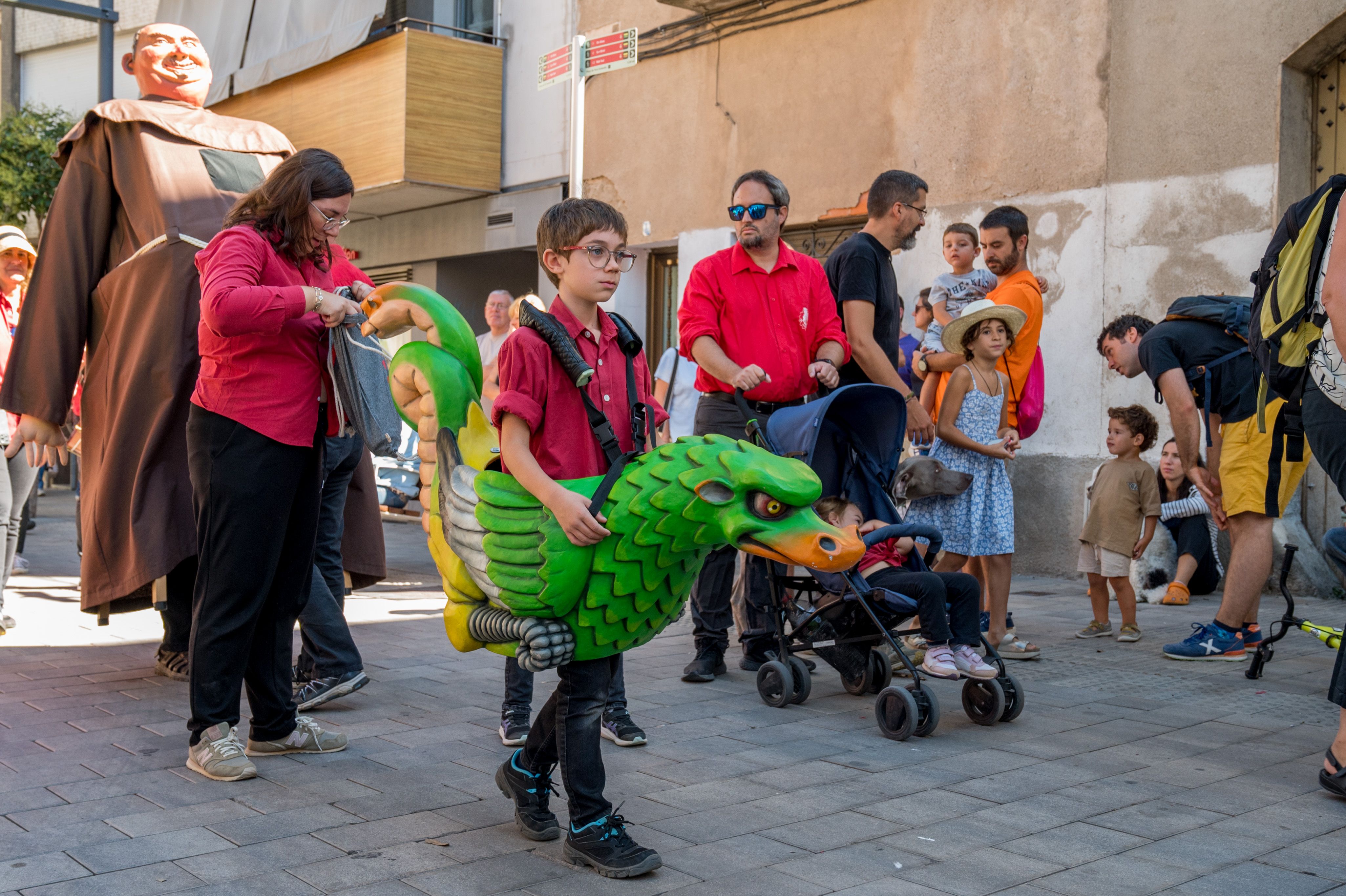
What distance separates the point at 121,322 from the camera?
491 centimetres

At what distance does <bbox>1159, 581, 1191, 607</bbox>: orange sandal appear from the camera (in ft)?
26.2

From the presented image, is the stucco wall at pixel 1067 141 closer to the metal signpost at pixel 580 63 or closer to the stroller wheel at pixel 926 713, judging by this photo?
the metal signpost at pixel 580 63

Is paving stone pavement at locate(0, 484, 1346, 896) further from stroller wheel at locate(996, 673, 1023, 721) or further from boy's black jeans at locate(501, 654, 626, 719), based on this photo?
boy's black jeans at locate(501, 654, 626, 719)

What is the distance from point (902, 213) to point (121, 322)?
11.6 feet

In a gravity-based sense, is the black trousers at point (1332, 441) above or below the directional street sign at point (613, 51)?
below

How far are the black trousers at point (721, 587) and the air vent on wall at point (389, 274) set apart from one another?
39.3 feet

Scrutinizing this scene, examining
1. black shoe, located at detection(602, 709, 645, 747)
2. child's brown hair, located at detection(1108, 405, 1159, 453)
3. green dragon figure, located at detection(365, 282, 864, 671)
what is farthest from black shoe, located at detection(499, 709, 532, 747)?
child's brown hair, located at detection(1108, 405, 1159, 453)

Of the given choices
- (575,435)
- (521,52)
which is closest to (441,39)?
(521,52)

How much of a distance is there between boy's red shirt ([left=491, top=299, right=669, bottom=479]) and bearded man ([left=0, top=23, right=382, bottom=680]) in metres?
1.92

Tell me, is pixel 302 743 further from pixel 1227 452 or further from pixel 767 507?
pixel 1227 452

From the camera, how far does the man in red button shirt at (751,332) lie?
5.59 meters

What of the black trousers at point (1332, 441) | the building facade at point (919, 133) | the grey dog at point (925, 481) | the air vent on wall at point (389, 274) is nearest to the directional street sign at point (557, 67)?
the building facade at point (919, 133)

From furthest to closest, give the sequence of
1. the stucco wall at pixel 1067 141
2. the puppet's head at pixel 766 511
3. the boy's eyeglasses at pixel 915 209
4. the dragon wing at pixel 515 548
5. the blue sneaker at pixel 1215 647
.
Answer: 1. the stucco wall at pixel 1067 141
2. the blue sneaker at pixel 1215 647
3. the boy's eyeglasses at pixel 915 209
4. the dragon wing at pixel 515 548
5. the puppet's head at pixel 766 511

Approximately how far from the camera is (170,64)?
503cm
